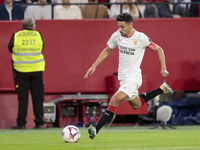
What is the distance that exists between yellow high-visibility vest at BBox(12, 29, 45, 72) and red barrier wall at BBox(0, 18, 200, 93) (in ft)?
6.21

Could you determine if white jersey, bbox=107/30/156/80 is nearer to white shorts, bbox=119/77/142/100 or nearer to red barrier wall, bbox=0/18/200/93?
white shorts, bbox=119/77/142/100

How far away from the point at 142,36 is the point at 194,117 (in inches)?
190

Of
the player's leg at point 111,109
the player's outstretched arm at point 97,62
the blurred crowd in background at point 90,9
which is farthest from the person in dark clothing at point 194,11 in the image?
the player's leg at point 111,109

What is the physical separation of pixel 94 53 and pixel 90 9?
1.24m

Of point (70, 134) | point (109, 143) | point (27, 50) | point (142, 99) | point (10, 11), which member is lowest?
point (109, 143)

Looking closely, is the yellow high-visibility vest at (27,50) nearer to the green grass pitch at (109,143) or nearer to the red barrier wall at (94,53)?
the red barrier wall at (94,53)

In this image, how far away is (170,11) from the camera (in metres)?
11.8

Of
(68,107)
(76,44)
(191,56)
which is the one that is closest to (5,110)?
(68,107)

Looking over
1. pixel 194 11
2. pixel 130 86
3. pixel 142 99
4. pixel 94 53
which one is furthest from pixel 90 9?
pixel 130 86

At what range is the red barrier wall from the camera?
1130cm

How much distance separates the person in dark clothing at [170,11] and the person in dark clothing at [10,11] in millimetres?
3970

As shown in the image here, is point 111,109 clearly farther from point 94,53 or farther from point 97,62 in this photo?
point 94,53

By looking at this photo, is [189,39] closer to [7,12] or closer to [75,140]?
[7,12]

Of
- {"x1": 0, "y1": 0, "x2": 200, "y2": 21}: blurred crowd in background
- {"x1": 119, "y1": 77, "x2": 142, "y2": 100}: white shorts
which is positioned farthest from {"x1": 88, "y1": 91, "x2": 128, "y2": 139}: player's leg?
{"x1": 0, "y1": 0, "x2": 200, "y2": 21}: blurred crowd in background
